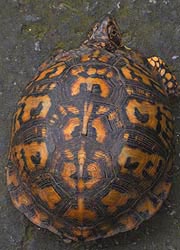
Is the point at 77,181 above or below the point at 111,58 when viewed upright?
below

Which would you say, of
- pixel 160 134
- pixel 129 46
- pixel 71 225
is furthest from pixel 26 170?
pixel 129 46

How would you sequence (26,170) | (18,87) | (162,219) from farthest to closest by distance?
1. (18,87)
2. (162,219)
3. (26,170)

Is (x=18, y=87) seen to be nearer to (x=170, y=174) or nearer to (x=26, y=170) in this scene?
(x=26, y=170)

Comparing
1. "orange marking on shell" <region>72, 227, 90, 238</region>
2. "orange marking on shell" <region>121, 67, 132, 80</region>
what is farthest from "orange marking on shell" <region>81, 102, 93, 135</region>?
"orange marking on shell" <region>72, 227, 90, 238</region>

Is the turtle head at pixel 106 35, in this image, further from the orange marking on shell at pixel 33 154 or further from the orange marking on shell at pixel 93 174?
the orange marking on shell at pixel 93 174

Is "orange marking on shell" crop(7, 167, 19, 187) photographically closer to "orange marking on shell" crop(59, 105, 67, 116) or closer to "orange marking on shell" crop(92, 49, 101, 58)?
"orange marking on shell" crop(59, 105, 67, 116)
